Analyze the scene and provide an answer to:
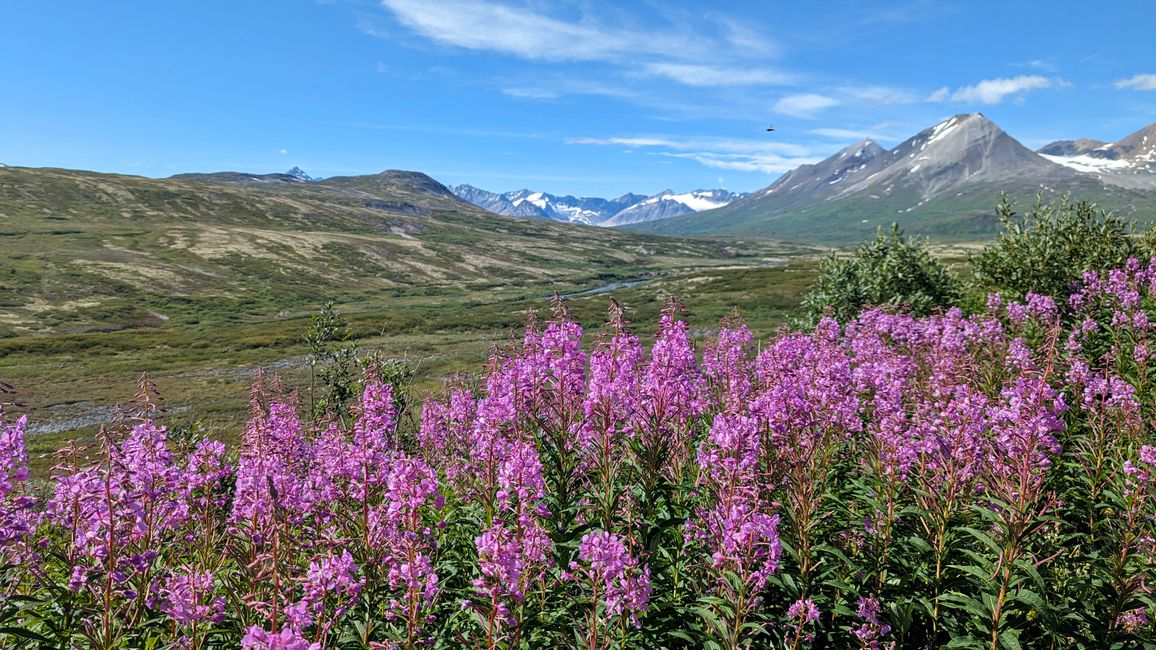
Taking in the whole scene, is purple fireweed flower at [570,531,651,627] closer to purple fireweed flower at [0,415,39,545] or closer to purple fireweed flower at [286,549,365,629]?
purple fireweed flower at [286,549,365,629]

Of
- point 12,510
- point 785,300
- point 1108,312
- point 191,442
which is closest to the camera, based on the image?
point 12,510

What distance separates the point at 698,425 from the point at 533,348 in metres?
3.52

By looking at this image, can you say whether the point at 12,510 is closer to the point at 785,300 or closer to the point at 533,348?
the point at 533,348

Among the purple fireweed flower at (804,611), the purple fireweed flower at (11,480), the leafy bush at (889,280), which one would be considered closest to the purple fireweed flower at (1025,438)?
the purple fireweed flower at (804,611)

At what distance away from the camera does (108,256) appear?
13388 cm

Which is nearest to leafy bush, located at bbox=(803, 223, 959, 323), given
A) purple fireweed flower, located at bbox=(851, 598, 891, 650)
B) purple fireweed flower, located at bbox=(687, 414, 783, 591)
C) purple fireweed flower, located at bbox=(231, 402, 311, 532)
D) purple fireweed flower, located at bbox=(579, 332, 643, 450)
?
purple fireweed flower, located at bbox=(579, 332, 643, 450)

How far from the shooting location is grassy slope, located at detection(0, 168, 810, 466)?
179 feet

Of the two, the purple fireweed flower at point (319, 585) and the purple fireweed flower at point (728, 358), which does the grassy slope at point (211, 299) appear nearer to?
the purple fireweed flower at point (728, 358)

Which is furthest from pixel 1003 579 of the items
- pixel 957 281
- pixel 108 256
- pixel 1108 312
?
pixel 108 256

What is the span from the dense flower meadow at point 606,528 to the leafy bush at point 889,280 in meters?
16.9

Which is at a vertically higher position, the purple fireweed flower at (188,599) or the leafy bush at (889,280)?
the leafy bush at (889,280)

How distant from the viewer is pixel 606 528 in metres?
5.68

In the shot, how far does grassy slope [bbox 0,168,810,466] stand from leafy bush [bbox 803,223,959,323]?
16.5m

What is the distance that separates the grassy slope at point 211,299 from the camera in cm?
5466
